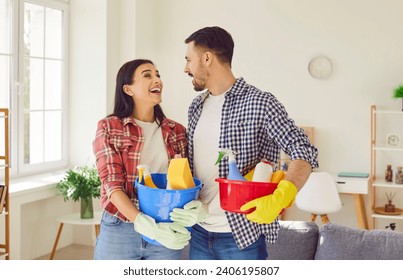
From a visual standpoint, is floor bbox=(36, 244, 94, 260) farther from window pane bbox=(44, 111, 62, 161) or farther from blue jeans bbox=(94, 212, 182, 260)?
blue jeans bbox=(94, 212, 182, 260)

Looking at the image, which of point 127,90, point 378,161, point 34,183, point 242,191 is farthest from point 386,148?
point 242,191

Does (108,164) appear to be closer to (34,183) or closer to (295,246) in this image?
(295,246)

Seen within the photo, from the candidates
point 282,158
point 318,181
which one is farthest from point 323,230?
point 282,158

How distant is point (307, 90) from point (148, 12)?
60.5 inches

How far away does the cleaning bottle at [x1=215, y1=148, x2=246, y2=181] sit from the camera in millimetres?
1624

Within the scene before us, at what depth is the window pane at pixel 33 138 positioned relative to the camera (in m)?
4.35

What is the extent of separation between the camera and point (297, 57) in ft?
15.9

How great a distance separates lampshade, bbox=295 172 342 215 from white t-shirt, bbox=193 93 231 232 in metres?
2.66

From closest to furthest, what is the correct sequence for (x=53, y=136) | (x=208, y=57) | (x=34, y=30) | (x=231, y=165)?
(x=231, y=165), (x=208, y=57), (x=34, y=30), (x=53, y=136)

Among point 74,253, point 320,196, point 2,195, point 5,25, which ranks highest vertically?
point 5,25

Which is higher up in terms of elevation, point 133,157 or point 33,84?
point 33,84

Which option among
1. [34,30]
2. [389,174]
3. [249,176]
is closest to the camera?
[249,176]

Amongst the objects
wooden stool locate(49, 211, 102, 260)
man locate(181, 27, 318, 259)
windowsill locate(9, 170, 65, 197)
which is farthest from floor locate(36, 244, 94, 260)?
man locate(181, 27, 318, 259)

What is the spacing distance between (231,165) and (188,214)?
7.3 inches
